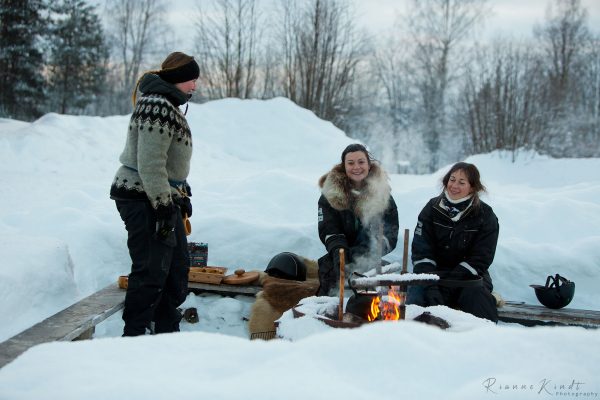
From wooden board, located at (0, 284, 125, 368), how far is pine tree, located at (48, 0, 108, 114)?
2262 cm

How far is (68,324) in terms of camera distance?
297cm

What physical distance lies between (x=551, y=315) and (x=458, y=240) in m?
0.99

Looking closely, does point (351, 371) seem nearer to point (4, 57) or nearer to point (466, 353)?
point (466, 353)

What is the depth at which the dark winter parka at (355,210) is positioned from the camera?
155 inches

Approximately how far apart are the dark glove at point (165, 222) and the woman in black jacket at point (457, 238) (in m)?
1.92

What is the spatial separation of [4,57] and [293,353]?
20.5m

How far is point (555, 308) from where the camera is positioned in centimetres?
403

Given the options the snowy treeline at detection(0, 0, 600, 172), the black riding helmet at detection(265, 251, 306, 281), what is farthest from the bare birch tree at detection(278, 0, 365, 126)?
the black riding helmet at detection(265, 251, 306, 281)

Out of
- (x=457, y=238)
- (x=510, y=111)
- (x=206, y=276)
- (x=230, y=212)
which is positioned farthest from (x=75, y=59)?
(x=457, y=238)

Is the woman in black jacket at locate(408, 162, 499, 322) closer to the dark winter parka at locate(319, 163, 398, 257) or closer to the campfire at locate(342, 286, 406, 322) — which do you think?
the dark winter parka at locate(319, 163, 398, 257)

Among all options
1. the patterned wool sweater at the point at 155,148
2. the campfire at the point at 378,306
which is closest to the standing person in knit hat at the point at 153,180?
the patterned wool sweater at the point at 155,148

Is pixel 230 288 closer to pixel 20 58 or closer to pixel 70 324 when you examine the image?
pixel 70 324

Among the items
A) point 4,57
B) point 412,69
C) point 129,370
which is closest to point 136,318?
point 129,370

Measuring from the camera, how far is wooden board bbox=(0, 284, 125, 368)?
2.51 m
